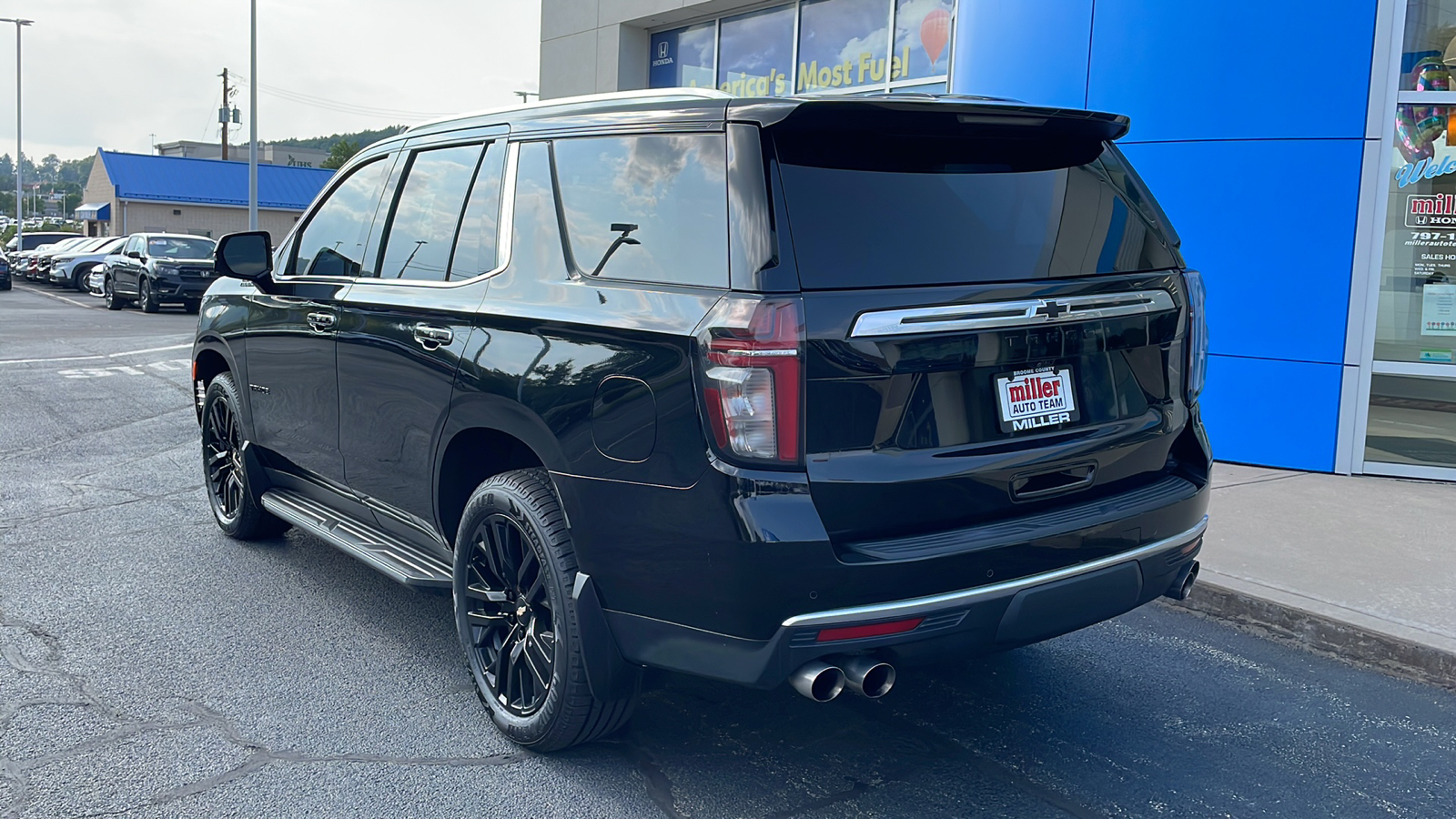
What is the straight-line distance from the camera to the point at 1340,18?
7.62m

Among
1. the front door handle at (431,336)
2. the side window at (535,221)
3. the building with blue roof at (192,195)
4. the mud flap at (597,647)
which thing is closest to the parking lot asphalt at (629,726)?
the mud flap at (597,647)

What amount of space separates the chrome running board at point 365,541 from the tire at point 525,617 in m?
0.21

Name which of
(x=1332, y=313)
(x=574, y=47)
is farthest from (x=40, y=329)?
(x=1332, y=313)

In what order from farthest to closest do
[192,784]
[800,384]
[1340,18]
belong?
[1340,18] → [192,784] → [800,384]

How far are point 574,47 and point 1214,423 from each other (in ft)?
36.3

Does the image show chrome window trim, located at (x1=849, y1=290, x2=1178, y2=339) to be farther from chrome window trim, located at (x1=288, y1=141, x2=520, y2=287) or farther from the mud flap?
chrome window trim, located at (x1=288, y1=141, x2=520, y2=287)

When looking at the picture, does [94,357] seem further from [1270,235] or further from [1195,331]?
[1195,331]

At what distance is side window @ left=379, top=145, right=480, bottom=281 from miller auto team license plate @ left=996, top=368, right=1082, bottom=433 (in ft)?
6.46

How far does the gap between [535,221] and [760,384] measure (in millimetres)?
1199

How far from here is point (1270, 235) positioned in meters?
7.98

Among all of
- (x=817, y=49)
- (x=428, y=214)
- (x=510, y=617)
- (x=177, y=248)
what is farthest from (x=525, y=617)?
(x=177, y=248)

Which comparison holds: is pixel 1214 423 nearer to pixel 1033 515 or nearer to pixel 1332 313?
pixel 1332 313

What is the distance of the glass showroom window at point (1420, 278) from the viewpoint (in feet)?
25.7

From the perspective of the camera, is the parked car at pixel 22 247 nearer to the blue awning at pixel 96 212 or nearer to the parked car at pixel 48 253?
the parked car at pixel 48 253
